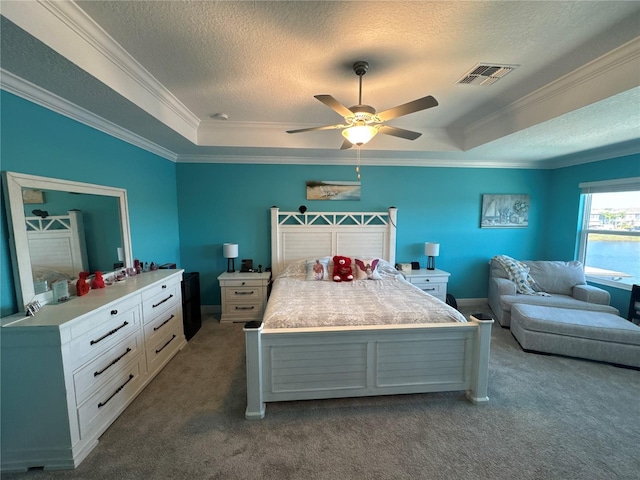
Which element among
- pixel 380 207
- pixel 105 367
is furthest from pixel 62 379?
pixel 380 207

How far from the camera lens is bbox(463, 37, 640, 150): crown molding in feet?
5.87

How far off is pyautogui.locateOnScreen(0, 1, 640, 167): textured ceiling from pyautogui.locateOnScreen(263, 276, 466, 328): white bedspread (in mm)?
2041

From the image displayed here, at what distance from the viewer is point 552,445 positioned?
1.75m

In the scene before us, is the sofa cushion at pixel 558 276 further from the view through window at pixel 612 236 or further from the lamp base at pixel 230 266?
the lamp base at pixel 230 266

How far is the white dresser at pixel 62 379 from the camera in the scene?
→ 5.02 ft

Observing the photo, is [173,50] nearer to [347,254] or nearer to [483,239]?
[347,254]

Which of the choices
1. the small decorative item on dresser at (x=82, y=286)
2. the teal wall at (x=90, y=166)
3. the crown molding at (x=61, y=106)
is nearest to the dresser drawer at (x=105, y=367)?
the small decorative item on dresser at (x=82, y=286)

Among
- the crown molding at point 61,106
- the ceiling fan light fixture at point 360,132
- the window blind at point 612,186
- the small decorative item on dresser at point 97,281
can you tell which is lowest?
the small decorative item on dresser at point 97,281

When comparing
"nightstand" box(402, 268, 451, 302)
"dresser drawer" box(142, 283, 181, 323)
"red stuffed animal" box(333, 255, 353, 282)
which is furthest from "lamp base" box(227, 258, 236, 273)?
"nightstand" box(402, 268, 451, 302)

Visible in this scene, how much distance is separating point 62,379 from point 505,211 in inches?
226

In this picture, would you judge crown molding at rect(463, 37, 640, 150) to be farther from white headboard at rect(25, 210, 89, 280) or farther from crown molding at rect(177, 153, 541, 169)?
white headboard at rect(25, 210, 89, 280)

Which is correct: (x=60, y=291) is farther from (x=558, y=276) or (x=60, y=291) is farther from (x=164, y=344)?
(x=558, y=276)

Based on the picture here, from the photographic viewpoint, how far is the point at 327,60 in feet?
6.43

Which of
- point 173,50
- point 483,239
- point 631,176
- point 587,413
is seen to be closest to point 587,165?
point 631,176
